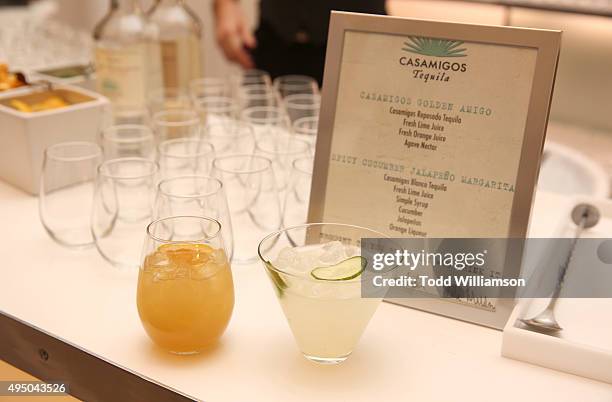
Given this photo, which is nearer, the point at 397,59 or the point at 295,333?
the point at 295,333

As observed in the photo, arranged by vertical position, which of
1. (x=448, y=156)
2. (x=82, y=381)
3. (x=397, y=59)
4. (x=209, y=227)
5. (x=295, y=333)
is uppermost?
(x=397, y=59)

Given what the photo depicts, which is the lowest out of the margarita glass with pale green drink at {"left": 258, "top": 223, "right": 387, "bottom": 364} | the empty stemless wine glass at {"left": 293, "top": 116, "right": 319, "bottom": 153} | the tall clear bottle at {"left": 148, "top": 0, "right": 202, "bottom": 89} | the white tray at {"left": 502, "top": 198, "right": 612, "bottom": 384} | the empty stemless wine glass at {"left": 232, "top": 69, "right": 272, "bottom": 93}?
the white tray at {"left": 502, "top": 198, "right": 612, "bottom": 384}

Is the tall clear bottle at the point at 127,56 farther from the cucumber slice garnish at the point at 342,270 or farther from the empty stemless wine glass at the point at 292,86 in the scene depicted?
the cucumber slice garnish at the point at 342,270

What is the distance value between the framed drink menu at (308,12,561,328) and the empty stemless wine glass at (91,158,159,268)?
30 cm

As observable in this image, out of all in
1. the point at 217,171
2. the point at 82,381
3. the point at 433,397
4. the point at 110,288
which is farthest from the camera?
the point at 217,171

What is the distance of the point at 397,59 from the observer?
1.05 meters

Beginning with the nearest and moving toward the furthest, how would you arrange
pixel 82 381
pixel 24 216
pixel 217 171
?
pixel 82 381, pixel 217 171, pixel 24 216

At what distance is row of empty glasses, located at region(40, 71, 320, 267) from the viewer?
1142 millimetres

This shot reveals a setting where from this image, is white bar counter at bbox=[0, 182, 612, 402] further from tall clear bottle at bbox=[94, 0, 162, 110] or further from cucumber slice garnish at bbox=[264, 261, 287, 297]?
tall clear bottle at bbox=[94, 0, 162, 110]

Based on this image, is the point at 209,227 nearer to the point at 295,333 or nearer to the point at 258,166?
the point at 295,333

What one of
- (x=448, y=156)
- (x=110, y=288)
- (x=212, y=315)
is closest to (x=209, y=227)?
(x=212, y=315)

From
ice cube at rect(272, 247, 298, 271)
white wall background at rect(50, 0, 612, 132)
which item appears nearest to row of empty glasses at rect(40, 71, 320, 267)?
ice cube at rect(272, 247, 298, 271)

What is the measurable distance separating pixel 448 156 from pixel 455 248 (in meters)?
0.13

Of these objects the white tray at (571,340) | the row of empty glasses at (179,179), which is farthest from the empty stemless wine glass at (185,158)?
the white tray at (571,340)
